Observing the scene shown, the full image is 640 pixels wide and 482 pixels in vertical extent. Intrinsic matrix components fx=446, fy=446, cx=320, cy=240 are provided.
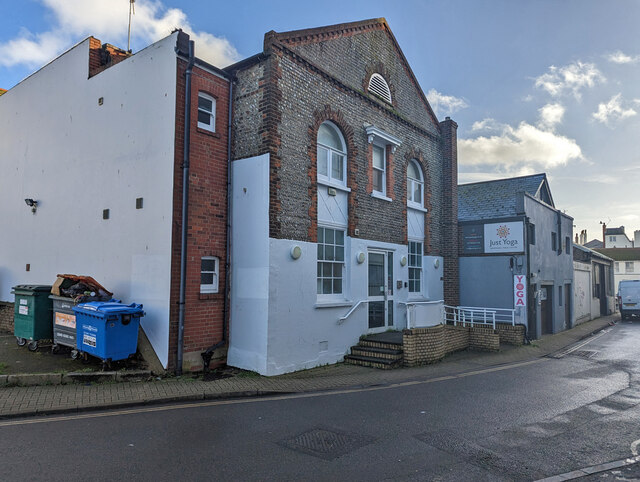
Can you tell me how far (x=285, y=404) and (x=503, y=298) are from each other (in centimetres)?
1153

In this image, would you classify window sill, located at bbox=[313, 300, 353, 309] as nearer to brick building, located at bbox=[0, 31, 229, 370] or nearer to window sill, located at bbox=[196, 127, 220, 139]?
brick building, located at bbox=[0, 31, 229, 370]

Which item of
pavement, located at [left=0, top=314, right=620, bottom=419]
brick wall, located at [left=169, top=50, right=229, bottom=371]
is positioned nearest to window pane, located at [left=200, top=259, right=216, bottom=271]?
brick wall, located at [left=169, top=50, right=229, bottom=371]

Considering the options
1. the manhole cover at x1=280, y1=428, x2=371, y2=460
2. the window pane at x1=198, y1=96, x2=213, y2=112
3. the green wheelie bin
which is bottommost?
the manhole cover at x1=280, y1=428, x2=371, y2=460

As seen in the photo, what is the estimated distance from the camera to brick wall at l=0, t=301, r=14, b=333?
515 inches

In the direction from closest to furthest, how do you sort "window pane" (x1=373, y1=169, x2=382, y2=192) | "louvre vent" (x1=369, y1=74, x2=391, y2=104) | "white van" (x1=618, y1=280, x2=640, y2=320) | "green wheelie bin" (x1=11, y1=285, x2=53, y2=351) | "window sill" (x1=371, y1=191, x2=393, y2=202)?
"green wheelie bin" (x1=11, y1=285, x2=53, y2=351), "window sill" (x1=371, y1=191, x2=393, y2=202), "window pane" (x1=373, y1=169, x2=382, y2=192), "louvre vent" (x1=369, y1=74, x2=391, y2=104), "white van" (x1=618, y1=280, x2=640, y2=320)

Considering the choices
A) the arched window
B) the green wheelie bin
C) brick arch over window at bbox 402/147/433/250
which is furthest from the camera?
the arched window

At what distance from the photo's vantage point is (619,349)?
15.6 meters

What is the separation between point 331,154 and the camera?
11953 millimetres

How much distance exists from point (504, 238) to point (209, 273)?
11560 mm

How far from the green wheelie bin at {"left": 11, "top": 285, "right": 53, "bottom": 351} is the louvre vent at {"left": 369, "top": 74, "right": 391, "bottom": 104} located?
34.2 ft

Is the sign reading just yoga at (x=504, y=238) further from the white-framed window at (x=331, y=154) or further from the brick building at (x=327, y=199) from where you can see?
the white-framed window at (x=331, y=154)

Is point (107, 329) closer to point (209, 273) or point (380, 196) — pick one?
point (209, 273)

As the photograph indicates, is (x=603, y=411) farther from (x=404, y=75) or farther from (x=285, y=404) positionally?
(x=404, y=75)

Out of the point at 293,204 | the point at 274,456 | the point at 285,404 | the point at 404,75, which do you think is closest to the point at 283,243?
the point at 293,204
